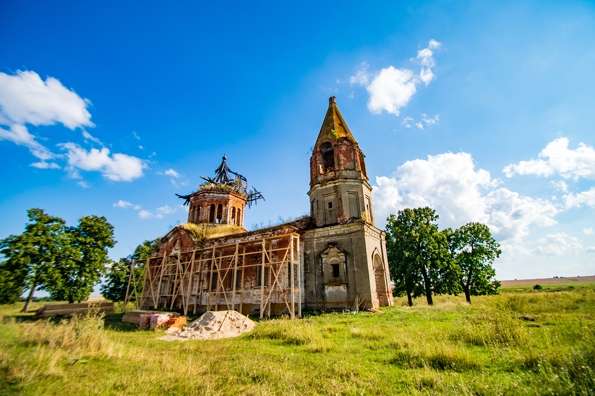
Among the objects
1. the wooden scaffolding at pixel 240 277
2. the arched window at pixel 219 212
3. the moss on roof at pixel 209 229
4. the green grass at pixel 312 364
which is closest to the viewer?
the green grass at pixel 312 364

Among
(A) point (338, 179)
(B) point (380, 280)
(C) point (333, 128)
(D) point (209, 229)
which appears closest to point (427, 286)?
(B) point (380, 280)

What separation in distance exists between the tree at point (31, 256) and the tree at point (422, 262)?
30.4 m

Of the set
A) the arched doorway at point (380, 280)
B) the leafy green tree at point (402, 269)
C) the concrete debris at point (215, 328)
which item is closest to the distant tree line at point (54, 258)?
the concrete debris at point (215, 328)

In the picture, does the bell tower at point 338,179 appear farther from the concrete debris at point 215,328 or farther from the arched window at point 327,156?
the concrete debris at point 215,328

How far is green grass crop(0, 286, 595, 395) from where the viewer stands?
457cm

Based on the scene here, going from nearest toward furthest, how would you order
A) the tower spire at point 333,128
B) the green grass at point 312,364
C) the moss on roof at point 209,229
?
the green grass at point 312,364, the tower spire at point 333,128, the moss on roof at point 209,229

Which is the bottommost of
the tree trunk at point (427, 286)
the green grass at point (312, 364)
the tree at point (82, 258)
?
the green grass at point (312, 364)

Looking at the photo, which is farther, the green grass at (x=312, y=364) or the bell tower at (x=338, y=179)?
the bell tower at (x=338, y=179)

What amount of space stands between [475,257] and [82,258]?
1484 inches

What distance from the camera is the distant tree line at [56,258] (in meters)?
21.5

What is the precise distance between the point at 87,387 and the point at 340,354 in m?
5.48

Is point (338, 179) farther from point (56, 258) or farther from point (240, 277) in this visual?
point (56, 258)

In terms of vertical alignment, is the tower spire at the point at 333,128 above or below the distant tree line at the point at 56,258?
above

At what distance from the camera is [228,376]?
5.42 m
